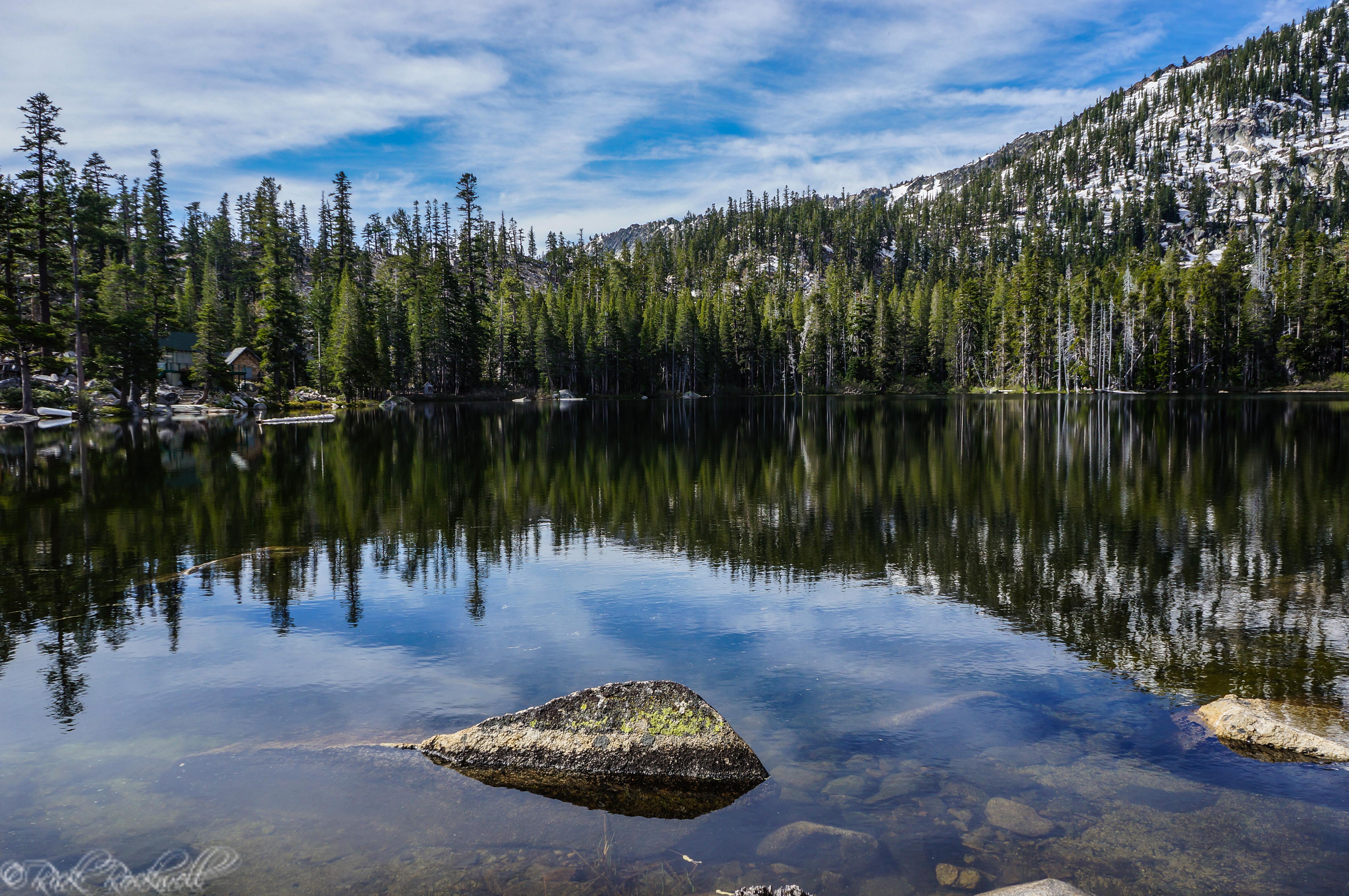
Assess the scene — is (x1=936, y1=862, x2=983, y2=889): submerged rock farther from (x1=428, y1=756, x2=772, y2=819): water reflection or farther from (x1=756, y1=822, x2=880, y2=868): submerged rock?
(x1=428, y1=756, x2=772, y2=819): water reflection

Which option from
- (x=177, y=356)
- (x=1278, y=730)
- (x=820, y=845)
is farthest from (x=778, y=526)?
(x=177, y=356)

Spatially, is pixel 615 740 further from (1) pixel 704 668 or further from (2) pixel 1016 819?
(2) pixel 1016 819

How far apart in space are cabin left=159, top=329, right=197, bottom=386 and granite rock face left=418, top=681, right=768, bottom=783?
9516 centimetres

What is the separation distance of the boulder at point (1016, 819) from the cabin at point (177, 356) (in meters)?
99.0

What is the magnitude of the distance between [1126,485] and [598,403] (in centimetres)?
8136

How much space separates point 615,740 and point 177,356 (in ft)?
344

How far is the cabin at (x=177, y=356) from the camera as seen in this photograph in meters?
88.0

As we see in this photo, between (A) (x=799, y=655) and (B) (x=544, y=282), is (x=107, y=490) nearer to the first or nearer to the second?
(A) (x=799, y=655)

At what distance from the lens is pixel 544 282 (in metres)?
194

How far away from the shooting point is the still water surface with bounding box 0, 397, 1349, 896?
6340mm

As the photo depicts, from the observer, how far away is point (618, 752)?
7648 millimetres

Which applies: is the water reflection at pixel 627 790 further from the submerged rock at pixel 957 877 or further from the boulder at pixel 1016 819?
the boulder at pixel 1016 819

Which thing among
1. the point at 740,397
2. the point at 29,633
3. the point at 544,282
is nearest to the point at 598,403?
the point at 740,397

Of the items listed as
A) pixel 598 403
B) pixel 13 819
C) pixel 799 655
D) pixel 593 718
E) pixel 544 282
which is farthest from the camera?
pixel 544 282
